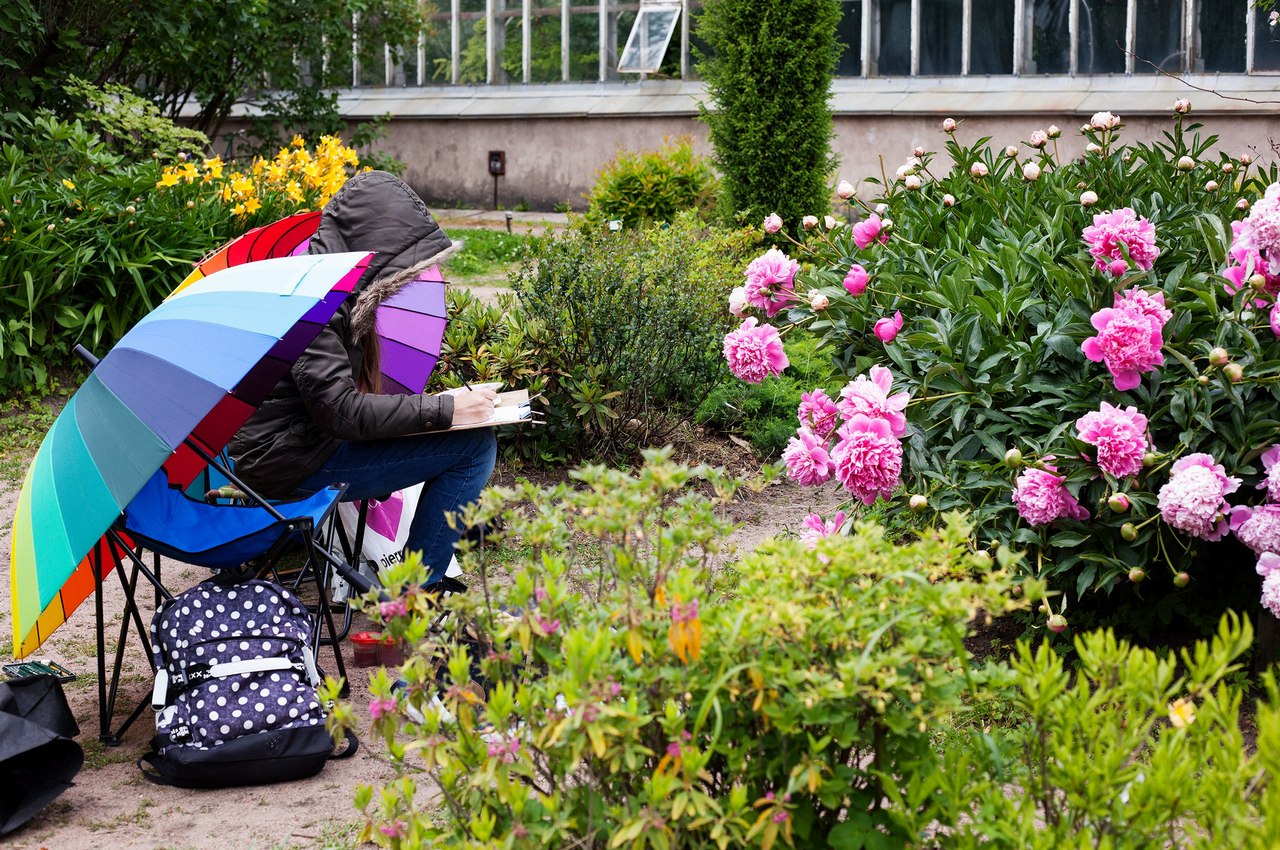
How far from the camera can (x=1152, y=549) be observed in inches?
136

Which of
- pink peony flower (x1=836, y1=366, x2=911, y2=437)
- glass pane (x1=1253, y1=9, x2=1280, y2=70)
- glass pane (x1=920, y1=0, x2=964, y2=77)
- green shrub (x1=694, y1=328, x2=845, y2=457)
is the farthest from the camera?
glass pane (x1=920, y1=0, x2=964, y2=77)

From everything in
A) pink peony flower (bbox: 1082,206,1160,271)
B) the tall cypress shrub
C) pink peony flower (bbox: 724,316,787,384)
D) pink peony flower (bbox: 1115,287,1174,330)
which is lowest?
pink peony flower (bbox: 724,316,787,384)

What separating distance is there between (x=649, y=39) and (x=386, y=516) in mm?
12924

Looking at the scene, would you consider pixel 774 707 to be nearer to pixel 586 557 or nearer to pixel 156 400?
pixel 156 400

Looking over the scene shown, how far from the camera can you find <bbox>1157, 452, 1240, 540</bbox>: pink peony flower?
3029 mm

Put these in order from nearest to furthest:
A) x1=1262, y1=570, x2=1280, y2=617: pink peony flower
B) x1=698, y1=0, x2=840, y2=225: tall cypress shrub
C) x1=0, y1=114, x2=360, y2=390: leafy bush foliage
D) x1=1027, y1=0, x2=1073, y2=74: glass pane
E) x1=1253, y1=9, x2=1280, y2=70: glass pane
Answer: x1=1262, y1=570, x2=1280, y2=617: pink peony flower, x1=0, y1=114, x2=360, y2=390: leafy bush foliage, x1=698, y1=0, x2=840, y2=225: tall cypress shrub, x1=1253, y1=9, x2=1280, y2=70: glass pane, x1=1027, y1=0, x2=1073, y2=74: glass pane

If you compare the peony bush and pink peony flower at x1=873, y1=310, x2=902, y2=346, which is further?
pink peony flower at x1=873, y1=310, x2=902, y2=346

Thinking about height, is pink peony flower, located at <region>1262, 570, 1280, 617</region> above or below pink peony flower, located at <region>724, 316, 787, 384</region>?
below

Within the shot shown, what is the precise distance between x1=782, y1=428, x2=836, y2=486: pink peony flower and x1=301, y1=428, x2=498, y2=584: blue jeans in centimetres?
106

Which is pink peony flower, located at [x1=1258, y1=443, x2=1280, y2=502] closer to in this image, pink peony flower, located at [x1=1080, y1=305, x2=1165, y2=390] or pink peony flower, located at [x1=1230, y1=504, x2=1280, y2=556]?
pink peony flower, located at [x1=1230, y1=504, x2=1280, y2=556]

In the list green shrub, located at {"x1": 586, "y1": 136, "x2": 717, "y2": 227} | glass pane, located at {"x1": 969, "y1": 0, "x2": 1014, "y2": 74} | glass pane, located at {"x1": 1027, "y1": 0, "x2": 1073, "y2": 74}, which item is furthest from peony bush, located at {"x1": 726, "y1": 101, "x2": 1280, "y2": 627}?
glass pane, located at {"x1": 969, "y1": 0, "x2": 1014, "y2": 74}

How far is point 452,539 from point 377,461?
0.35 m

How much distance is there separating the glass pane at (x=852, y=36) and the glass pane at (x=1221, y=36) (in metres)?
3.77

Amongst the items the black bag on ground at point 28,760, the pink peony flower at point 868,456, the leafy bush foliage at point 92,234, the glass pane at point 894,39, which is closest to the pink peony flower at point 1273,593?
the pink peony flower at point 868,456
